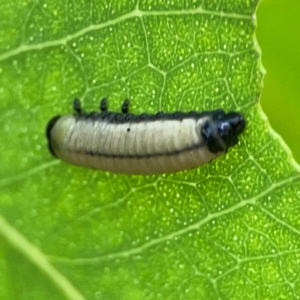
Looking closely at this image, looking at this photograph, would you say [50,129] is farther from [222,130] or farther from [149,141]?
Result: [222,130]

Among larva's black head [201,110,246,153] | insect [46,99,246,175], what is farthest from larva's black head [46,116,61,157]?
larva's black head [201,110,246,153]

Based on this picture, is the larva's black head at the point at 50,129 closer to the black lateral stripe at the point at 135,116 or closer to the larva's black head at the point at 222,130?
the black lateral stripe at the point at 135,116

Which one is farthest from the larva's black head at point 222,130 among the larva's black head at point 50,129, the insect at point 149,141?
the larva's black head at point 50,129

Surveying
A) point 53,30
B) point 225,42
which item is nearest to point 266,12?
point 225,42

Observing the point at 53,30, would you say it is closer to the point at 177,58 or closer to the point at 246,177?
the point at 177,58

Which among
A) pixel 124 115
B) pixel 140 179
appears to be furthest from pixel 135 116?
pixel 140 179

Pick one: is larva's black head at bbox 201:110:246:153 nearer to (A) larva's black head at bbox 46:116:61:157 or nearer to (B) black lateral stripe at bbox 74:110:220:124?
(B) black lateral stripe at bbox 74:110:220:124
